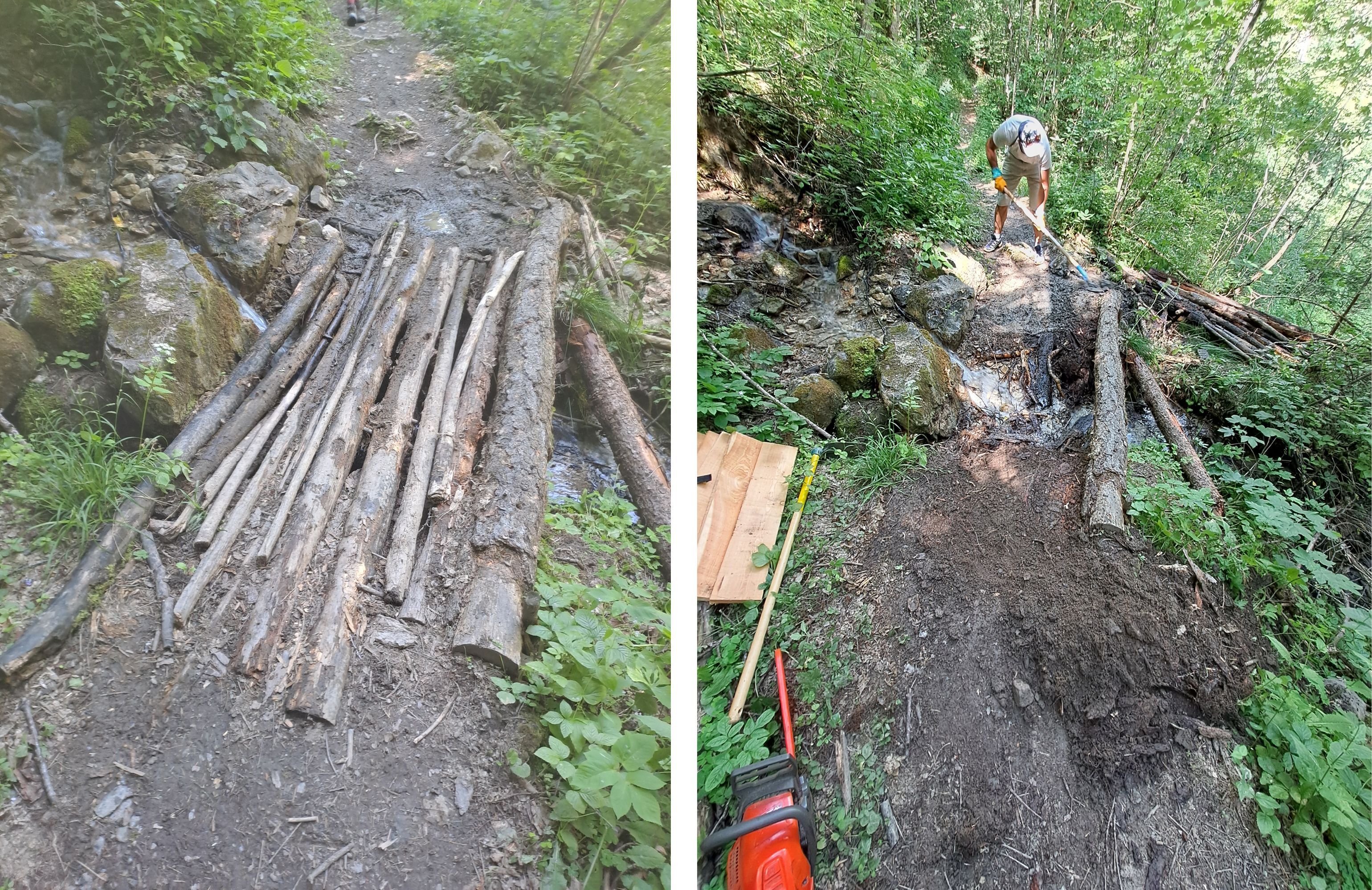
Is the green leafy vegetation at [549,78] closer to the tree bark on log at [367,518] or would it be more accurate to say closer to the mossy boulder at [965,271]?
the tree bark on log at [367,518]

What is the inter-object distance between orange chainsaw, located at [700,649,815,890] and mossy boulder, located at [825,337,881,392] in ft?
7.22

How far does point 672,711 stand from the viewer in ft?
4.46

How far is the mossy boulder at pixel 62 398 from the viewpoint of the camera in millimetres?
792

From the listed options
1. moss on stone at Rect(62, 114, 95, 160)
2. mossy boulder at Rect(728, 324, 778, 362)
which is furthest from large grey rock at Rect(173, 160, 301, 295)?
mossy boulder at Rect(728, 324, 778, 362)

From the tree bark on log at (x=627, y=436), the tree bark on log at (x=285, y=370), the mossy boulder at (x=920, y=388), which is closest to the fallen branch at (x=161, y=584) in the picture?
the tree bark on log at (x=285, y=370)

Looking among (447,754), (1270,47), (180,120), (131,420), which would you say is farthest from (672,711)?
(1270,47)

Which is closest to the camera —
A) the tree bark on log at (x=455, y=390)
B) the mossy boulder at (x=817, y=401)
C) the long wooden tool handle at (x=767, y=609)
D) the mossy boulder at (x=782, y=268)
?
the tree bark on log at (x=455, y=390)

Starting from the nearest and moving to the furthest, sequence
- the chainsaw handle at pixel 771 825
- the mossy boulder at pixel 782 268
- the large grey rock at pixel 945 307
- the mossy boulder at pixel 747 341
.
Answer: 1. the chainsaw handle at pixel 771 825
2. the mossy boulder at pixel 747 341
3. the large grey rock at pixel 945 307
4. the mossy boulder at pixel 782 268

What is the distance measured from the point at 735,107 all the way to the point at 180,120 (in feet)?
14.4

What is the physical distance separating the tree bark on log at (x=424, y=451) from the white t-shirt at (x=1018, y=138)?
11.8 feet

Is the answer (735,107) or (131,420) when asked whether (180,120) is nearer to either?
(131,420)

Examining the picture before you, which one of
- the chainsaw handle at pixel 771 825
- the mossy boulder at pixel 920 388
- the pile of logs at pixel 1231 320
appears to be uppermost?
the pile of logs at pixel 1231 320

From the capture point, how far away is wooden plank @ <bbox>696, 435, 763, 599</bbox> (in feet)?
10.2

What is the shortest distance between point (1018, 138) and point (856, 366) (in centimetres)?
157
